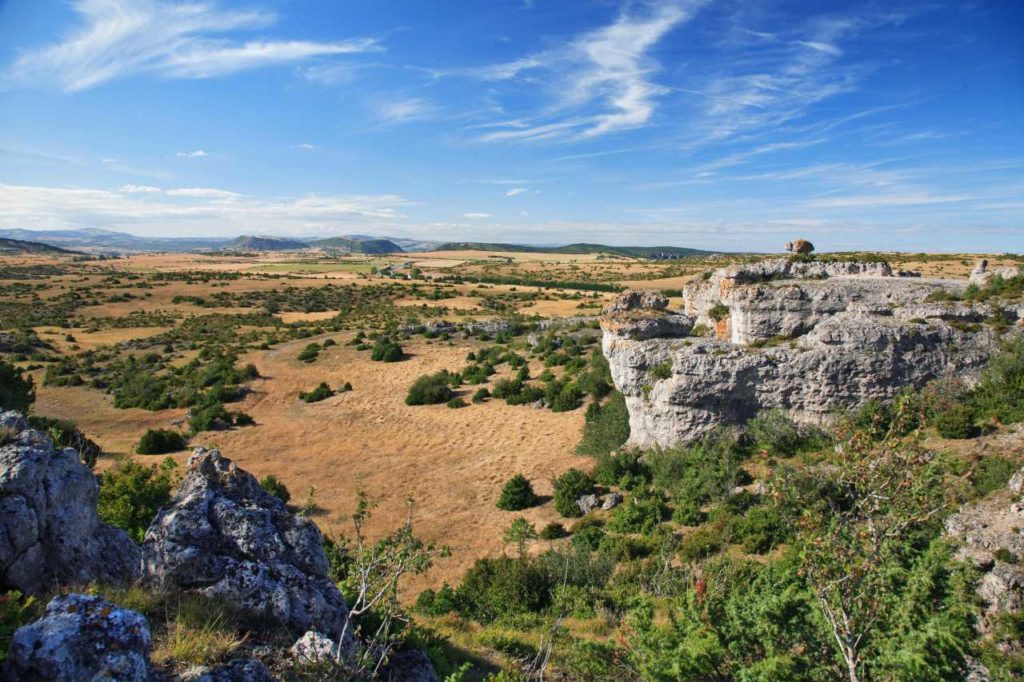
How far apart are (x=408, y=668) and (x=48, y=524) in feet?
13.0

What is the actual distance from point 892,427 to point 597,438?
12893 mm

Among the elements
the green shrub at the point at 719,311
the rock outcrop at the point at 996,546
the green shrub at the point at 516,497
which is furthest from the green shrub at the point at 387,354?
Answer: the rock outcrop at the point at 996,546

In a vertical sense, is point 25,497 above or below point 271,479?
above

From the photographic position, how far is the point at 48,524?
5418 mm

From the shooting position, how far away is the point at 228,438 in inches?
870

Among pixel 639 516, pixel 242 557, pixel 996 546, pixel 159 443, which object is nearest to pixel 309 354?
pixel 159 443

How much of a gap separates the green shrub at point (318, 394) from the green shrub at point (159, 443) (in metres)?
6.33

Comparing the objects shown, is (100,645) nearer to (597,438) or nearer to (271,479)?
(271,479)

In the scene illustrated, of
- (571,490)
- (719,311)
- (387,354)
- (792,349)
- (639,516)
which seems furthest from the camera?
(387,354)

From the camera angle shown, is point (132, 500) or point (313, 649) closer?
point (313, 649)

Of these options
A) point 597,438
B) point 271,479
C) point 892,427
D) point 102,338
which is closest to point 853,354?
point 597,438

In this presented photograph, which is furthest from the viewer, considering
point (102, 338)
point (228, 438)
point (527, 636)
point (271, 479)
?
point (102, 338)

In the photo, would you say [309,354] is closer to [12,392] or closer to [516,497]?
[12,392]

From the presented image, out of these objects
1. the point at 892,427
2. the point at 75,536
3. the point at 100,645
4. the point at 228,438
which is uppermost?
the point at 892,427
